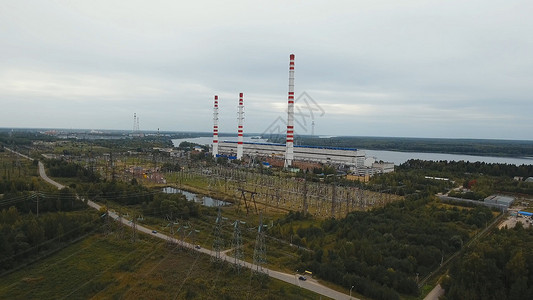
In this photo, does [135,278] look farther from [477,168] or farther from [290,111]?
[477,168]

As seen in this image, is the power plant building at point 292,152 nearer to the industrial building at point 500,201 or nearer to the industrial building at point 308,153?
the industrial building at point 308,153

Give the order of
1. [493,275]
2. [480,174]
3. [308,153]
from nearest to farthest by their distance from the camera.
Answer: [493,275]
[480,174]
[308,153]

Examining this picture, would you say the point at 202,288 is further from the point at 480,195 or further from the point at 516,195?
the point at 516,195

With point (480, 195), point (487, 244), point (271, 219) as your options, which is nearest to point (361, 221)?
point (271, 219)

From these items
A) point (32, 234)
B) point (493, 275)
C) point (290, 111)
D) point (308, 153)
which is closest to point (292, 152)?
point (290, 111)

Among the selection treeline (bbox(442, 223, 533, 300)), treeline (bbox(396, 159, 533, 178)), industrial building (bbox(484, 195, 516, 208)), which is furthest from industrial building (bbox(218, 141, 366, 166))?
treeline (bbox(442, 223, 533, 300))
